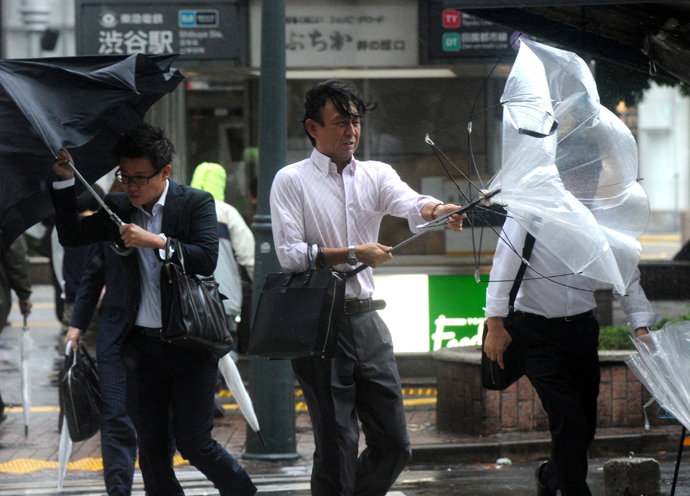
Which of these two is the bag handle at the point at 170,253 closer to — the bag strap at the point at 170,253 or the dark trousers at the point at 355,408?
the bag strap at the point at 170,253

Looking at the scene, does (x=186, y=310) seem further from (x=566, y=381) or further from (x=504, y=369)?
(x=566, y=381)

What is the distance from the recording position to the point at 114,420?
5.13 m

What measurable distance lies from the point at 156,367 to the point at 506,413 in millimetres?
3091

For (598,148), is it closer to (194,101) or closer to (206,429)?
(206,429)

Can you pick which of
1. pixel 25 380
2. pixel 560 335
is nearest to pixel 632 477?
pixel 560 335

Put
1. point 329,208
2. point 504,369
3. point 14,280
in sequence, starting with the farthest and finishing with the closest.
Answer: point 14,280 < point 504,369 < point 329,208

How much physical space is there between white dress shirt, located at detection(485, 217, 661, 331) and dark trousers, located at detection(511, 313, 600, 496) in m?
0.06

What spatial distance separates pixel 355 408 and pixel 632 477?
1.84 meters

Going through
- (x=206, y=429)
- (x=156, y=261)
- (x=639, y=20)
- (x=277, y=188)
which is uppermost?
(x=639, y=20)

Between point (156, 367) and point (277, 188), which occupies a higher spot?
point (277, 188)

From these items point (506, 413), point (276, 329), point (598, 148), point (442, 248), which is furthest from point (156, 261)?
point (442, 248)

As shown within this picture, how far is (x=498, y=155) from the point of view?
371 inches

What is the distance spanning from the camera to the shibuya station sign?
877cm

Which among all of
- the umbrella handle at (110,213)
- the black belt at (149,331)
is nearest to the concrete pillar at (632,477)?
the black belt at (149,331)
